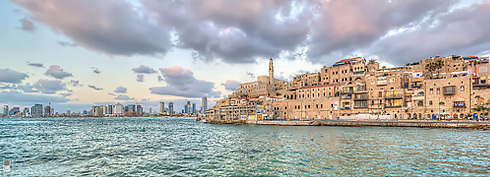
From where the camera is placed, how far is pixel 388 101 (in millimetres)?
76688

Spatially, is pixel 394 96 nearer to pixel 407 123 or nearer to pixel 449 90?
pixel 449 90

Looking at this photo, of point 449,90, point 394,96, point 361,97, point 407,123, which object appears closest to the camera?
point 407,123

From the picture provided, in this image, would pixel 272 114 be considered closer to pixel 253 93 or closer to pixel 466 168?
pixel 253 93

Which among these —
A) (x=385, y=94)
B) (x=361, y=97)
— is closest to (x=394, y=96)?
(x=385, y=94)

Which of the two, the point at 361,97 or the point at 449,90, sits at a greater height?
the point at 449,90

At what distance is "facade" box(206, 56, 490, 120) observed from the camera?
66188 millimetres

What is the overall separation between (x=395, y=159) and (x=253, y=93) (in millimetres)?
114082

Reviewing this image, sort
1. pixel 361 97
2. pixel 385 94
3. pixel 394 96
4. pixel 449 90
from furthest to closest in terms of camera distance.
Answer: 1. pixel 361 97
2. pixel 385 94
3. pixel 394 96
4. pixel 449 90

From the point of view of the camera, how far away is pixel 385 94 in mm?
77250

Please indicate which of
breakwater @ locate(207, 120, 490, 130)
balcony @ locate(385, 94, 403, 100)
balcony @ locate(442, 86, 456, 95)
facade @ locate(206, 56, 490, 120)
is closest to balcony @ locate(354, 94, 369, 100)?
facade @ locate(206, 56, 490, 120)

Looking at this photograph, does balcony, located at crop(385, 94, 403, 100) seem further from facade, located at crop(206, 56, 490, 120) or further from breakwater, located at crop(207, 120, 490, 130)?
breakwater, located at crop(207, 120, 490, 130)

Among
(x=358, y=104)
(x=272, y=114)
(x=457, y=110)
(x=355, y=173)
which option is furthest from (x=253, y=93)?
(x=355, y=173)

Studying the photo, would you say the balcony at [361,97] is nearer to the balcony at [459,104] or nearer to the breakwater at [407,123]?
the breakwater at [407,123]

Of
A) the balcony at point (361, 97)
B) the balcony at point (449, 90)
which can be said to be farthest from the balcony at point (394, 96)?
the balcony at point (449, 90)
